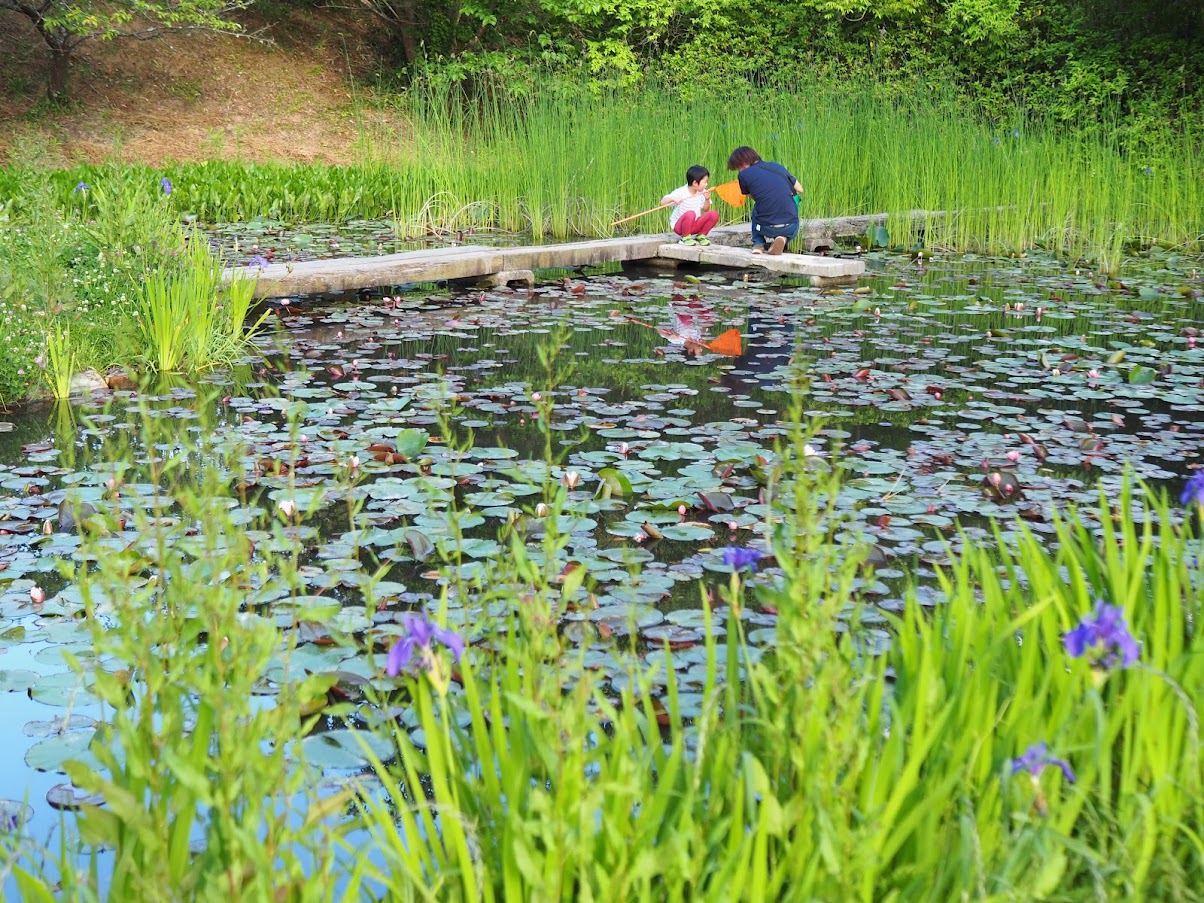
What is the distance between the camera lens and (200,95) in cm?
1689

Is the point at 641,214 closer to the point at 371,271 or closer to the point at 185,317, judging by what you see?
the point at 371,271

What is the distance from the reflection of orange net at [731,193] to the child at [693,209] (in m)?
0.31

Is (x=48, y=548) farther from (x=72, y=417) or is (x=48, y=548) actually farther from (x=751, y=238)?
(x=751, y=238)

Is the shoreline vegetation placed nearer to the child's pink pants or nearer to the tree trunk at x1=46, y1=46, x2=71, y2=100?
the child's pink pants

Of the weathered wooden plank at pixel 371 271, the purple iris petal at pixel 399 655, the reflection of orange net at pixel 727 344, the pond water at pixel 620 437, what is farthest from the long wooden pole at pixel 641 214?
the purple iris petal at pixel 399 655

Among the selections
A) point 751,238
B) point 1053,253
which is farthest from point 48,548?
point 1053,253

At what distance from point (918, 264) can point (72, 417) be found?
6717mm

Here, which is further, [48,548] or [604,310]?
[604,310]

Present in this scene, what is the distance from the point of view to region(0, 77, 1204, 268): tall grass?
10.1 m

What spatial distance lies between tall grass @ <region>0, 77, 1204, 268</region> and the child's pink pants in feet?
2.66

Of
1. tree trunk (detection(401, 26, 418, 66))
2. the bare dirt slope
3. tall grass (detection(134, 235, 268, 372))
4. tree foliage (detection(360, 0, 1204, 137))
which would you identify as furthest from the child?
tree trunk (detection(401, 26, 418, 66))

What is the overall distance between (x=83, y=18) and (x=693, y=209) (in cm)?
854

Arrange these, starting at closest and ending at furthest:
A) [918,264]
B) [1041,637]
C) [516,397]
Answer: [1041,637] → [516,397] → [918,264]

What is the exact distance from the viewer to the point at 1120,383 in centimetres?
566
